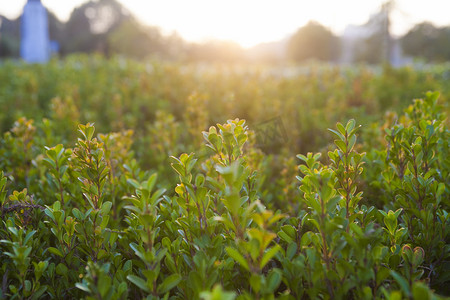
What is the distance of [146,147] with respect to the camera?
3.51 meters

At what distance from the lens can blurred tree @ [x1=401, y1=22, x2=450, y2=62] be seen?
35.4m

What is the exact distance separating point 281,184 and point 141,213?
139cm

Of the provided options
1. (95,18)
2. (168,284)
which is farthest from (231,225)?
(95,18)

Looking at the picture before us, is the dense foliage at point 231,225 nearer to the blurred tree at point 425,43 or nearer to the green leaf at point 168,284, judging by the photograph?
the green leaf at point 168,284

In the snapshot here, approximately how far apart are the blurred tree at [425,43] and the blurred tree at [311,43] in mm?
8271

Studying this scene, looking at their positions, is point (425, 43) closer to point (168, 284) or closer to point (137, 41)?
point (137, 41)

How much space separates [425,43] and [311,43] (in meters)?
11.5

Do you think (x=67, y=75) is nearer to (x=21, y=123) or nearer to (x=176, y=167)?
(x=21, y=123)

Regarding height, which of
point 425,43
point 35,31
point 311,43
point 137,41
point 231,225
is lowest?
point 231,225

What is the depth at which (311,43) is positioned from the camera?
134ft

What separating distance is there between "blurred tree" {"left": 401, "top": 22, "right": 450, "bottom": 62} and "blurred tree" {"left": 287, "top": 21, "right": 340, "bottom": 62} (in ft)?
27.1

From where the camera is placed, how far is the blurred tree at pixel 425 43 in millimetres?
35438

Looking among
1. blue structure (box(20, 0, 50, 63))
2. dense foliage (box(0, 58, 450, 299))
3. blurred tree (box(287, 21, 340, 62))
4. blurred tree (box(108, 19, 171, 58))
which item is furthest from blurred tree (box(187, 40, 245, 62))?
dense foliage (box(0, 58, 450, 299))

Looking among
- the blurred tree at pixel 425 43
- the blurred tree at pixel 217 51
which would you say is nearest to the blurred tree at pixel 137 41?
the blurred tree at pixel 217 51
